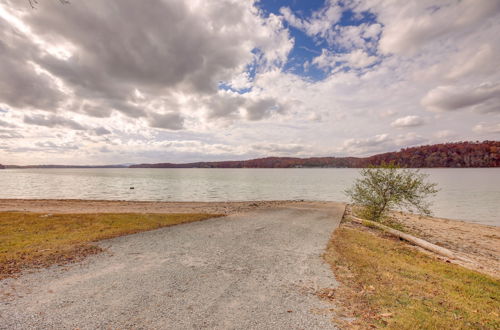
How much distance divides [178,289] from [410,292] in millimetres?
7219

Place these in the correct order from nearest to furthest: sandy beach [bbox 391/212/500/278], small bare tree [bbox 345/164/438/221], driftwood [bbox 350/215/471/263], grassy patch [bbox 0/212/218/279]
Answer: grassy patch [bbox 0/212/218/279]
driftwood [bbox 350/215/471/263]
sandy beach [bbox 391/212/500/278]
small bare tree [bbox 345/164/438/221]

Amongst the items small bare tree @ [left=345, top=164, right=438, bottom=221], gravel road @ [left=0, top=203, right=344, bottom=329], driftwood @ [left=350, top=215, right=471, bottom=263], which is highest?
small bare tree @ [left=345, top=164, right=438, bottom=221]

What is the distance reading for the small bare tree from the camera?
1812 cm

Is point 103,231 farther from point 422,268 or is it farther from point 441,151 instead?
point 441,151

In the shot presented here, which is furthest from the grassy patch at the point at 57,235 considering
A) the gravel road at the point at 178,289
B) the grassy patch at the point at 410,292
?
the grassy patch at the point at 410,292

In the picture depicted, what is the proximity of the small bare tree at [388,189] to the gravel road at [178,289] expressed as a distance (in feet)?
36.0

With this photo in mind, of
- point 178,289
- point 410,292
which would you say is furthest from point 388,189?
point 178,289

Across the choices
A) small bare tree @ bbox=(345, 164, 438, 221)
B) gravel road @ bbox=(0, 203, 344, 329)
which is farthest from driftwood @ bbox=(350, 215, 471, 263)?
gravel road @ bbox=(0, 203, 344, 329)

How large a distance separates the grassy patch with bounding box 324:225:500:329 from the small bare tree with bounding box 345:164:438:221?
8562mm

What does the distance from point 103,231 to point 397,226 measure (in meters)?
22.3

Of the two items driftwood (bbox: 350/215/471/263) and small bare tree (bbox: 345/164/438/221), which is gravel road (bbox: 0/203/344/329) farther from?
small bare tree (bbox: 345/164/438/221)

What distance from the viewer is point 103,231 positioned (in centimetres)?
1410

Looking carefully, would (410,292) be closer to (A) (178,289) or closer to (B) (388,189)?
(A) (178,289)

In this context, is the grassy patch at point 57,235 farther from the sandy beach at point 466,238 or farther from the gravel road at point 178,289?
the sandy beach at point 466,238
